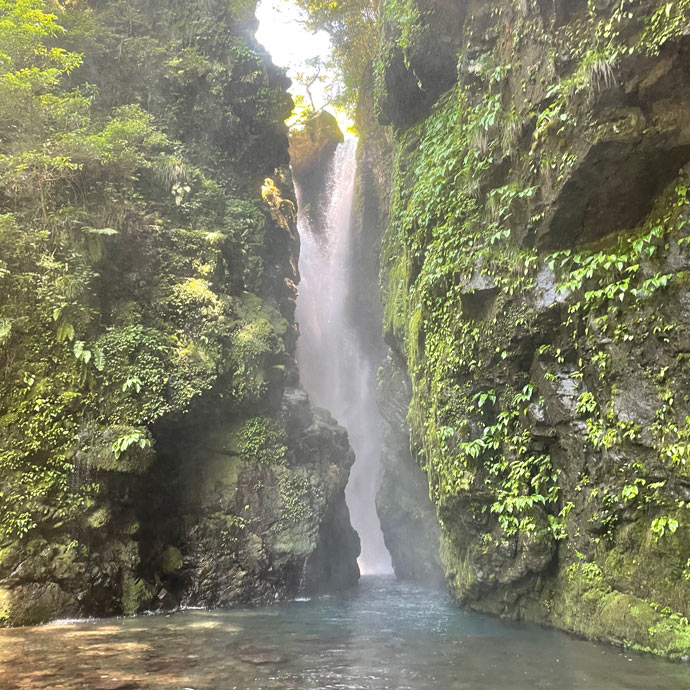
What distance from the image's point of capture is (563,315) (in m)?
7.48

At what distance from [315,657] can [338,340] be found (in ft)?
68.1

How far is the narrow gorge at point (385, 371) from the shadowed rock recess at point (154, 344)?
0.22 feet

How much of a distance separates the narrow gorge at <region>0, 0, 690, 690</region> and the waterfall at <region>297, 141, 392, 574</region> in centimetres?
792

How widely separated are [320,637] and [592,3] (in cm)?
953

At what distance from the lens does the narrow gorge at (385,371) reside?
6.03 metres

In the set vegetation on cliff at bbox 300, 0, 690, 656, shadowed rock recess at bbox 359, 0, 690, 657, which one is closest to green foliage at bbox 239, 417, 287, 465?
shadowed rock recess at bbox 359, 0, 690, 657

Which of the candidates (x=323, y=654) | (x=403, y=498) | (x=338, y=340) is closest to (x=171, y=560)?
(x=323, y=654)

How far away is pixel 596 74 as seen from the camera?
22.0ft

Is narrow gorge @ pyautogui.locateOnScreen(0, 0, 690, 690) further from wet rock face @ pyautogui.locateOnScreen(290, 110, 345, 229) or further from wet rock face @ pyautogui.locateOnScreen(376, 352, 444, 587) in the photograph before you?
wet rock face @ pyautogui.locateOnScreen(290, 110, 345, 229)

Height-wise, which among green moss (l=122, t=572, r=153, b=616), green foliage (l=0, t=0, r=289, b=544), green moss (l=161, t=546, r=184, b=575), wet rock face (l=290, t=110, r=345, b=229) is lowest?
green moss (l=122, t=572, r=153, b=616)

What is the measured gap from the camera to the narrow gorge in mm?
6034

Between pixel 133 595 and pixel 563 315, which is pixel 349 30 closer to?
pixel 563 315

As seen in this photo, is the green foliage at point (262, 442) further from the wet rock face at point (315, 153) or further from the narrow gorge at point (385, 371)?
the wet rock face at point (315, 153)

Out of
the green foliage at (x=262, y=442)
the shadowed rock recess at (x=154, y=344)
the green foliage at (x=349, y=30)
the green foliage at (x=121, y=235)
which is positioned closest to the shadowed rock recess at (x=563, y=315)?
the green foliage at (x=262, y=442)
